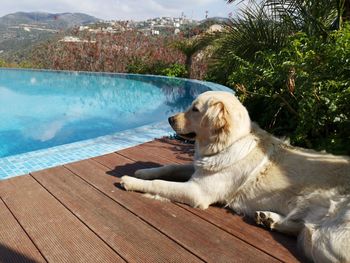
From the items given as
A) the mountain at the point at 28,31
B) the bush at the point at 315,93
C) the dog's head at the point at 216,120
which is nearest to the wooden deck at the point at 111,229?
the dog's head at the point at 216,120

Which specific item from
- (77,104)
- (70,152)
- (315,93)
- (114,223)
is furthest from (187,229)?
(77,104)

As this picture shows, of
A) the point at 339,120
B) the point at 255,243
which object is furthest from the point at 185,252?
the point at 339,120

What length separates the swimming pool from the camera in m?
4.27

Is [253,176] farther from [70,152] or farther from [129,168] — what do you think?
[70,152]

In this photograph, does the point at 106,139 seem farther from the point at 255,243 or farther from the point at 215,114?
the point at 255,243

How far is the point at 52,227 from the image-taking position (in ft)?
8.16

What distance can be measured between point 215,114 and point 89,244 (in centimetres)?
131

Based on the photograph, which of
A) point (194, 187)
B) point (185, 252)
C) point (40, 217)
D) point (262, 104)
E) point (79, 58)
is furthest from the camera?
point (79, 58)

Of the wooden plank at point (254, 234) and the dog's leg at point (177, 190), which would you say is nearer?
the wooden plank at point (254, 234)

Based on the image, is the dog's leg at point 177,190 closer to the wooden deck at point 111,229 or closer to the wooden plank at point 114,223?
the wooden deck at point 111,229

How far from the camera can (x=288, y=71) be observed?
12.3 ft

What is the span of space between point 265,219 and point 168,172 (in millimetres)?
1107

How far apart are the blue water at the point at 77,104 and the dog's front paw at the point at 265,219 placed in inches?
196

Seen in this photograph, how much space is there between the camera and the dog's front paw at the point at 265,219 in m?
2.48
